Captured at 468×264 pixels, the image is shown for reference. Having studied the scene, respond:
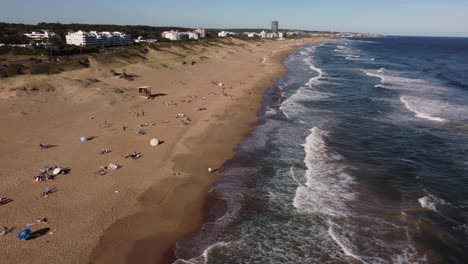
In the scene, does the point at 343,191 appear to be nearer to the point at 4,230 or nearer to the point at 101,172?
the point at 101,172

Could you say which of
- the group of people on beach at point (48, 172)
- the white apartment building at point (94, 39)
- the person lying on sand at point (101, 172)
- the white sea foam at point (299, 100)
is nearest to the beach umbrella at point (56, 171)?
the group of people on beach at point (48, 172)

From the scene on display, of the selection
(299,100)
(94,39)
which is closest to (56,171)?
(299,100)

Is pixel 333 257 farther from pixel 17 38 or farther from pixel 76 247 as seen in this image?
pixel 17 38

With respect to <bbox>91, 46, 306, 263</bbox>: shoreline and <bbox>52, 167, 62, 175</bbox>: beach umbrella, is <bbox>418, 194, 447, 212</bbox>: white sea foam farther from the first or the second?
<bbox>52, 167, 62, 175</bbox>: beach umbrella

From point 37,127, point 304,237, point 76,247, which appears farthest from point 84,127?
point 304,237

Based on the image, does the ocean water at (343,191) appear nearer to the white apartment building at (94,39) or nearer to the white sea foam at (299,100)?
the white sea foam at (299,100)
